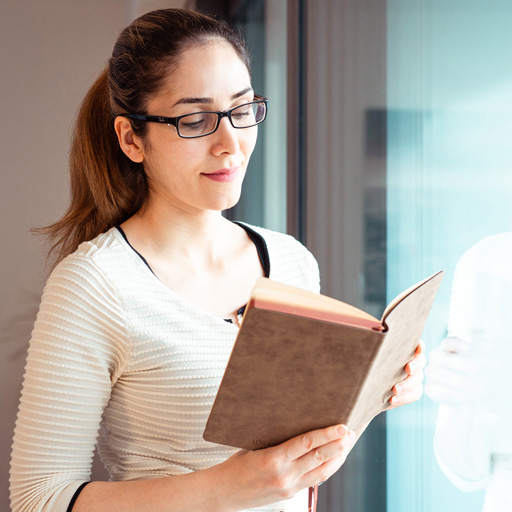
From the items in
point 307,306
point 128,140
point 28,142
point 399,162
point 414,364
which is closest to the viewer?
point 307,306

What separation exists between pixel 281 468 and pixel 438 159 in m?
0.63

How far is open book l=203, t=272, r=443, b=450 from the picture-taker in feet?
2.11

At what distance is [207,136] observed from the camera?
1.00 m

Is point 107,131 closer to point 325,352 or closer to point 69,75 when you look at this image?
point 325,352

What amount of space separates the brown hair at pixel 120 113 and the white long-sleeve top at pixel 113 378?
5.1 inches

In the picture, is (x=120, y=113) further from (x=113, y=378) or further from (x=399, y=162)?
(x=399, y=162)

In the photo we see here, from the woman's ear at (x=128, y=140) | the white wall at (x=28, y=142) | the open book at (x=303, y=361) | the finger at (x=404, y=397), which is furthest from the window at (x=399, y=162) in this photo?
the white wall at (x=28, y=142)

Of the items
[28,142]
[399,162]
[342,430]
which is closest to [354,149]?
[399,162]

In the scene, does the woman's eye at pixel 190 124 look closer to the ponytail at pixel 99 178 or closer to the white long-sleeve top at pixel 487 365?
the ponytail at pixel 99 178

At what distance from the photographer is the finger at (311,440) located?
0.73 meters

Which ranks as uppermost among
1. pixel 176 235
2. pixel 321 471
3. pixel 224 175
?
pixel 224 175

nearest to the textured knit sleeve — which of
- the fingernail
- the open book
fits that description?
the open book

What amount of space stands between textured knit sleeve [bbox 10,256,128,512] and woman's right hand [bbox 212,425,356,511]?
23 centimetres

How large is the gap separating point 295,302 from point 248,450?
0.95 ft
